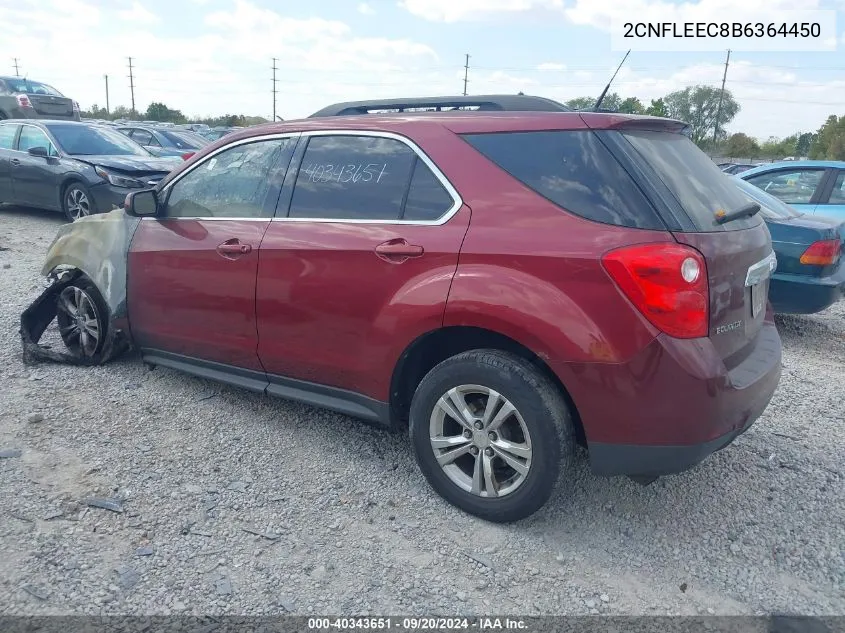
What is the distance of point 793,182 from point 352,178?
672cm

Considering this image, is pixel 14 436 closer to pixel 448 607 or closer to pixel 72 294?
pixel 72 294

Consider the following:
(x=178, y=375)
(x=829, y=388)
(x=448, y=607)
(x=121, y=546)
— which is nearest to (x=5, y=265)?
(x=178, y=375)

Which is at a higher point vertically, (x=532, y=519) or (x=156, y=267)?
(x=156, y=267)

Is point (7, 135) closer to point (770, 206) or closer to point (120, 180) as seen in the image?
point (120, 180)

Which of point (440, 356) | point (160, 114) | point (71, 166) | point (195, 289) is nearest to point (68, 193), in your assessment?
point (71, 166)

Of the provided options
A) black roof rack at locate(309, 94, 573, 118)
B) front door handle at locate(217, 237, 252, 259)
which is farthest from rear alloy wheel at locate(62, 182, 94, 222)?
black roof rack at locate(309, 94, 573, 118)

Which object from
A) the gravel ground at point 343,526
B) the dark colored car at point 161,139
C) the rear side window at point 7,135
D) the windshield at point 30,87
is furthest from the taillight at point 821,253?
the windshield at point 30,87

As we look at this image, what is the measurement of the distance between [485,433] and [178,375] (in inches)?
103

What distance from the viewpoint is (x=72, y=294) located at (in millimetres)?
4957

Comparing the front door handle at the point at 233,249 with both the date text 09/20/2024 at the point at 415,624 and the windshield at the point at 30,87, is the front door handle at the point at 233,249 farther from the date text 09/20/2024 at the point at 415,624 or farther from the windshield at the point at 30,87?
the windshield at the point at 30,87

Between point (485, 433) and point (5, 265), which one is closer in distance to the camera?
point (485, 433)

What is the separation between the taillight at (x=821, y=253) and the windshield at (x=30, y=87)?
18.9 m

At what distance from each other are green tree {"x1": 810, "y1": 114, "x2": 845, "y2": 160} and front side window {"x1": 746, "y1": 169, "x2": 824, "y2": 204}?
117 feet

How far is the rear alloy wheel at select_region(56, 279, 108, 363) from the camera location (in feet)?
15.4
